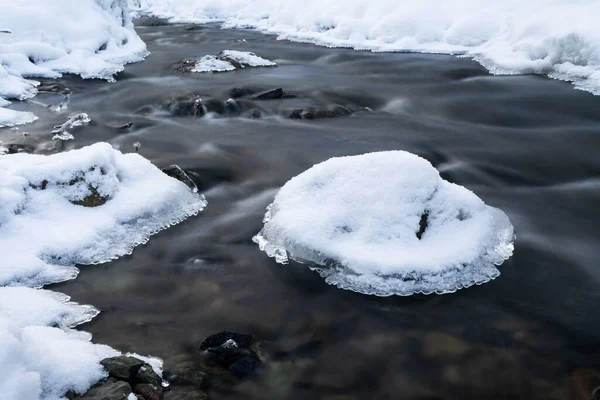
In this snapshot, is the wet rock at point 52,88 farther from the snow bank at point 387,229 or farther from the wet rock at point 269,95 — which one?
the snow bank at point 387,229

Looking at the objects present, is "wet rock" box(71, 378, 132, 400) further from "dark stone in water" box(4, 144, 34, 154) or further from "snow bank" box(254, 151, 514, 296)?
"dark stone in water" box(4, 144, 34, 154)

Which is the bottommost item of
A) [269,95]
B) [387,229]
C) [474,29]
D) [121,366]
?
[121,366]

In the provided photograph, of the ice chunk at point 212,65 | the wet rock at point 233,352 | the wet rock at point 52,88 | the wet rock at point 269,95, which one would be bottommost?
the wet rock at point 233,352

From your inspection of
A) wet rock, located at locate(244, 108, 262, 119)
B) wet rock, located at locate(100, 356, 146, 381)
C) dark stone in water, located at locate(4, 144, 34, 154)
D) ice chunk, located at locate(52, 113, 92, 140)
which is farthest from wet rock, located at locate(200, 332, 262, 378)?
wet rock, located at locate(244, 108, 262, 119)

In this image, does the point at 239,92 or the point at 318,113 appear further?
the point at 239,92

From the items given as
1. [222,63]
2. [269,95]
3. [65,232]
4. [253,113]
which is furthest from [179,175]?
[222,63]

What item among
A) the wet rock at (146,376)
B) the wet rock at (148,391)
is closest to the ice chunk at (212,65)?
the wet rock at (146,376)

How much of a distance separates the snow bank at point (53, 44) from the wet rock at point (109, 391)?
28.5 ft

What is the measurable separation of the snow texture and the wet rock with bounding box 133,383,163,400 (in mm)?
10153

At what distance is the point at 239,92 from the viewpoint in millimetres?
9922

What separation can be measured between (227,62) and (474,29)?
23.2ft

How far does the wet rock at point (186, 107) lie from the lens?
8984 mm

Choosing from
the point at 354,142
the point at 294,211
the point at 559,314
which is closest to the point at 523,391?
the point at 559,314

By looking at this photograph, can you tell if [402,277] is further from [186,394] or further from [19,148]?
[19,148]
